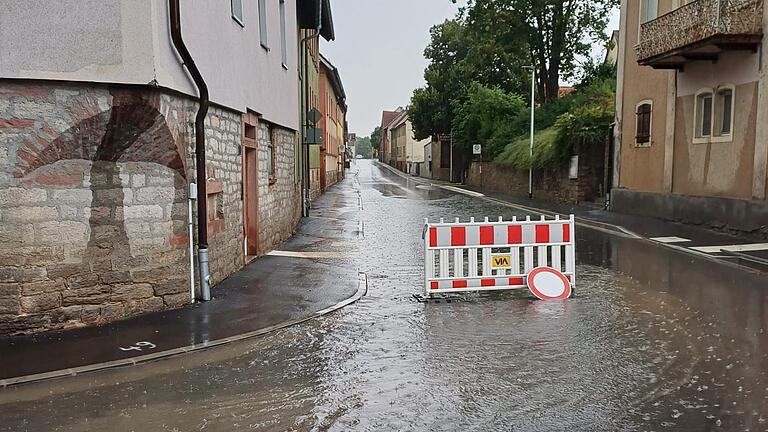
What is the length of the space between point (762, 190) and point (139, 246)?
1430 cm

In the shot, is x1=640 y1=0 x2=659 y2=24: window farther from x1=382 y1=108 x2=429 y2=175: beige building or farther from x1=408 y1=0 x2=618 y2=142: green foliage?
x1=382 y1=108 x2=429 y2=175: beige building

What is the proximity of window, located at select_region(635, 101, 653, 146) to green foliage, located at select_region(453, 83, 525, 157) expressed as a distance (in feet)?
58.6

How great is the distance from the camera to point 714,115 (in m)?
17.9

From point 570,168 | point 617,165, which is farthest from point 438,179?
point 617,165

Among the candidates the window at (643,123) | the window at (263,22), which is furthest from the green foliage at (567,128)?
the window at (263,22)

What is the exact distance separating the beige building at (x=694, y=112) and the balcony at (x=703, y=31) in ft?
0.08

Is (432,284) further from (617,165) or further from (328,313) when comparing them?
(617,165)

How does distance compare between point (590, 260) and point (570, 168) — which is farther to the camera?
point (570, 168)

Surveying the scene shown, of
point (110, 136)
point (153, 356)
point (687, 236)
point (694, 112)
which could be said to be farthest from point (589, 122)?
point (153, 356)

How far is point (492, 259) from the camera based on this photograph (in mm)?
9383

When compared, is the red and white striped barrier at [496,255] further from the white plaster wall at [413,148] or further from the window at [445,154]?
the white plaster wall at [413,148]

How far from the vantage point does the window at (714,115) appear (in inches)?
686

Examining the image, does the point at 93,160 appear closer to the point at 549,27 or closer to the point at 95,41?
the point at 95,41

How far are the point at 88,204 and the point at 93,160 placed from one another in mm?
489
